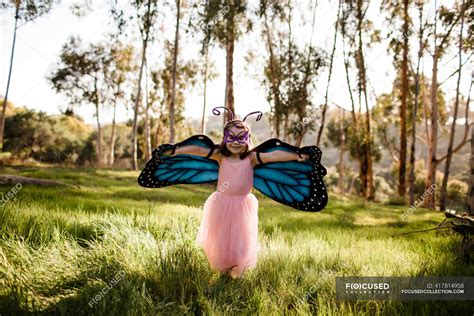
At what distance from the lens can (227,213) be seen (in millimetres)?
3193

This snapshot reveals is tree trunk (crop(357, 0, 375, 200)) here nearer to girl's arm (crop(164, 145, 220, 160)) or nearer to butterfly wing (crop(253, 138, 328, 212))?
butterfly wing (crop(253, 138, 328, 212))

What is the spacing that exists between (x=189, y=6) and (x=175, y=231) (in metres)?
15.6

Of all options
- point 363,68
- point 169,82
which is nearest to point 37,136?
point 169,82

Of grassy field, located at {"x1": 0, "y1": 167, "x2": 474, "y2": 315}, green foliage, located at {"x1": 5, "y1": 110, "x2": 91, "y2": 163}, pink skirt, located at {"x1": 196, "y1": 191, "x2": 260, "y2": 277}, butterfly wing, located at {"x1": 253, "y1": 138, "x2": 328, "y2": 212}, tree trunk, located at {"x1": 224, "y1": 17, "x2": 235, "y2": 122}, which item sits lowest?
grassy field, located at {"x1": 0, "y1": 167, "x2": 474, "y2": 315}

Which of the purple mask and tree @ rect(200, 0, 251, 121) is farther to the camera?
tree @ rect(200, 0, 251, 121)

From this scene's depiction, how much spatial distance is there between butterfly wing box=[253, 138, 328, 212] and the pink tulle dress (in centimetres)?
23

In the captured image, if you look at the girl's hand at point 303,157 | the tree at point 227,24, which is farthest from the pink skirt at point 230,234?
the tree at point 227,24

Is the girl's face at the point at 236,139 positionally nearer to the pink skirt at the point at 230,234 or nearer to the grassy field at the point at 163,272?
the pink skirt at the point at 230,234

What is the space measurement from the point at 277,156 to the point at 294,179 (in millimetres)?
321

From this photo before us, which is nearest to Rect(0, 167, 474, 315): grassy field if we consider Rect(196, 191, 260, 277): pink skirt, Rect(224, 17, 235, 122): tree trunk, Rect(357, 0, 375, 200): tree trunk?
Rect(196, 191, 260, 277): pink skirt

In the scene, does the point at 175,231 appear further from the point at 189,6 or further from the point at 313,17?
the point at 313,17

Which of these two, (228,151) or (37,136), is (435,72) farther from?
(37,136)

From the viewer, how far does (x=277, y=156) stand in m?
3.24

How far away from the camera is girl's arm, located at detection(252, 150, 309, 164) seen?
3.16 meters
